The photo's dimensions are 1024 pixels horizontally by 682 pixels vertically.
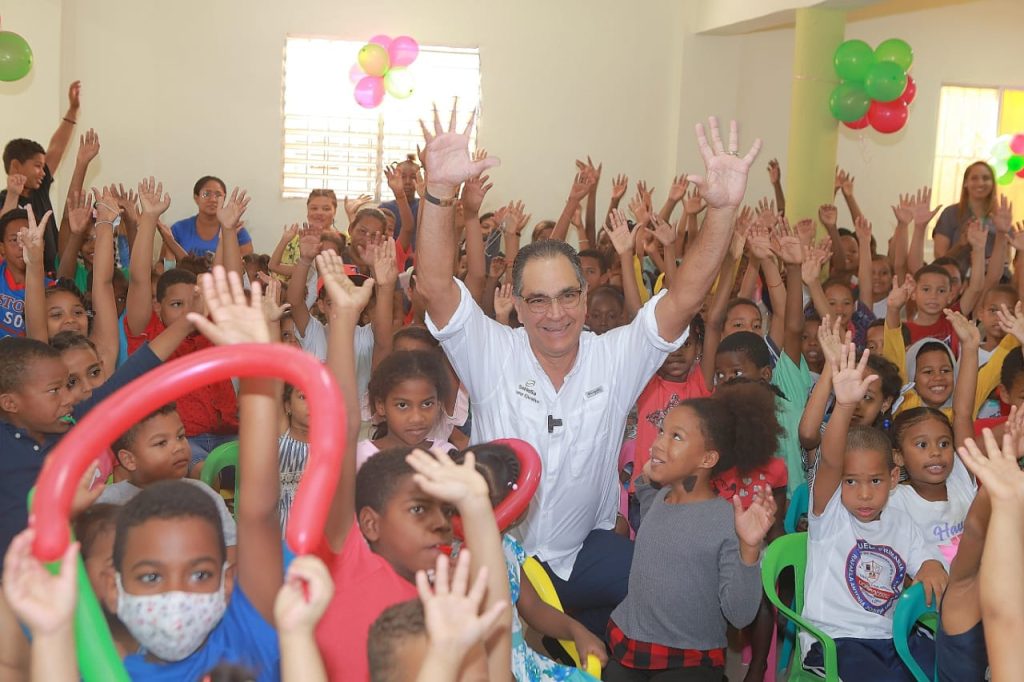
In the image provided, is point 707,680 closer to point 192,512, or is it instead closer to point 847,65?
point 192,512

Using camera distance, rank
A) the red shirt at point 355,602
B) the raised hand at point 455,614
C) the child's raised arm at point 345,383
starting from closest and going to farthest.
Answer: the raised hand at point 455,614 → the red shirt at point 355,602 → the child's raised arm at point 345,383

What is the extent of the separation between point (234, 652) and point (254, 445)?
361mm

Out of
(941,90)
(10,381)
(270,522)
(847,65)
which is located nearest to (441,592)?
(270,522)

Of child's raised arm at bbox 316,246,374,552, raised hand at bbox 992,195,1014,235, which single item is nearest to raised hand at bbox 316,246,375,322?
child's raised arm at bbox 316,246,374,552

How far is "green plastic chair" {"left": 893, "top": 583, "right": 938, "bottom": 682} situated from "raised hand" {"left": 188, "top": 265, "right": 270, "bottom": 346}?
176 cm

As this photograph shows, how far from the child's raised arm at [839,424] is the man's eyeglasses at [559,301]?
748 millimetres

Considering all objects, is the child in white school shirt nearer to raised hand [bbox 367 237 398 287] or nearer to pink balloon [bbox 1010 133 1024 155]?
raised hand [bbox 367 237 398 287]

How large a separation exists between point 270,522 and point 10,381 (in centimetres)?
151

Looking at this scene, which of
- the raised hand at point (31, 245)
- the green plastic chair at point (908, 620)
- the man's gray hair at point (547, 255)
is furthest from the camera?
the raised hand at point (31, 245)

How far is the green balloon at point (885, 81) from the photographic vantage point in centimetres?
666

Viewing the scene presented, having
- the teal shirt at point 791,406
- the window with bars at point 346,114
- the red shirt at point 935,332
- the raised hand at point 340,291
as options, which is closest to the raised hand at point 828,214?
the red shirt at point 935,332

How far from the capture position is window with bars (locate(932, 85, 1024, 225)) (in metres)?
9.75

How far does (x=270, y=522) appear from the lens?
179cm

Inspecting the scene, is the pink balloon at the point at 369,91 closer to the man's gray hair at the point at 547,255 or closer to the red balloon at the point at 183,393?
the man's gray hair at the point at 547,255
